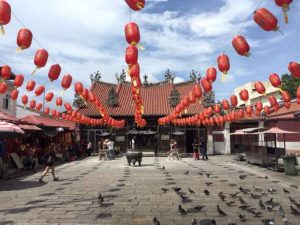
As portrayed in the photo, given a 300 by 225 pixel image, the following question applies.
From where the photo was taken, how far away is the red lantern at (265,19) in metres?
6.44

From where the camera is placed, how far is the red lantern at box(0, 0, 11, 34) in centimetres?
688

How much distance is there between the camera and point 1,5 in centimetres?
688

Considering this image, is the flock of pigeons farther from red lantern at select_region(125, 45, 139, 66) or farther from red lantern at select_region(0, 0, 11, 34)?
red lantern at select_region(0, 0, 11, 34)

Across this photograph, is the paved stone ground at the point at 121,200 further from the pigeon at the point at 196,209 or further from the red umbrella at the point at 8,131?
the red umbrella at the point at 8,131

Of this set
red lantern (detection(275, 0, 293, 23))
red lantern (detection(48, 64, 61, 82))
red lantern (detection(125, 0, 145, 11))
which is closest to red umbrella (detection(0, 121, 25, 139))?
red lantern (detection(48, 64, 61, 82))

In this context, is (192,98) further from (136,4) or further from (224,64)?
(136,4)

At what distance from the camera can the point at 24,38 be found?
26.2 feet

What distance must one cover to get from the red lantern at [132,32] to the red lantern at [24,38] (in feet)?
8.82

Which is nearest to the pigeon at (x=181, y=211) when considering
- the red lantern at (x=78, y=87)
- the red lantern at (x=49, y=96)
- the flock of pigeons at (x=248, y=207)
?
the flock of pigeons at (x=248, y=207)

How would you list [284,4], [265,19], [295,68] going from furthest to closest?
1. [295,68]
2. [265,19]
3. [284,4]

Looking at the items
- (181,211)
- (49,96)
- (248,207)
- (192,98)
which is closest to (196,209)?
(181,211)

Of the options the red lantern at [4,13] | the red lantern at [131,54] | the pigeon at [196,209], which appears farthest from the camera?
the red lantern at [131,54]

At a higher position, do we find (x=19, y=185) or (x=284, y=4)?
(x=284, y=4)

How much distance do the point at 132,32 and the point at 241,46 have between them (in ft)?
8.79
